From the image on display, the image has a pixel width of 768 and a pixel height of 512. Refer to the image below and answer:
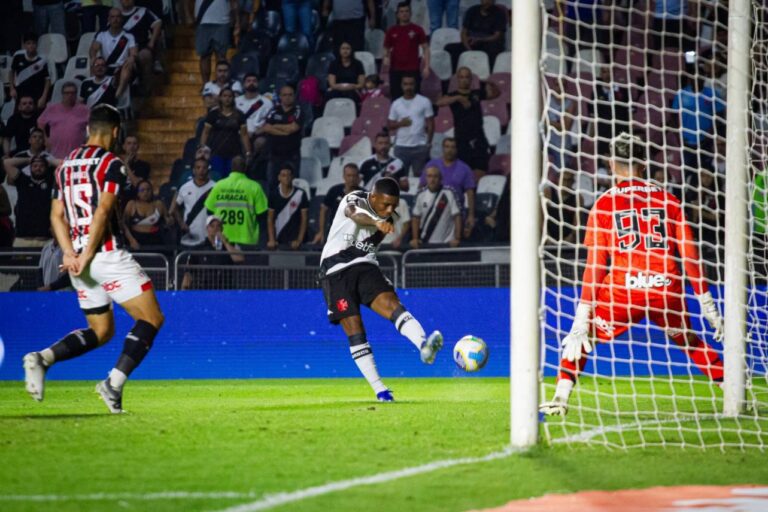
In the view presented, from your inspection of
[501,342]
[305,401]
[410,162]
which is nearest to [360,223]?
[305,401]

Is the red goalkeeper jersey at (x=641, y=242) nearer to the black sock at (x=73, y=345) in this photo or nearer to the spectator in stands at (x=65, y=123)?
the black sock at (x=73, y=345)

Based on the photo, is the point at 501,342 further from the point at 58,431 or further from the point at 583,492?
the point at 583,492

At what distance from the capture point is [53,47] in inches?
751

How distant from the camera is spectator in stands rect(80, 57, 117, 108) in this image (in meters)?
18.2

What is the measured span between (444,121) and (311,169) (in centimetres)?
206

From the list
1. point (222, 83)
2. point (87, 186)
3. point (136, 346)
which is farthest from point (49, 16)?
point (136, 346)

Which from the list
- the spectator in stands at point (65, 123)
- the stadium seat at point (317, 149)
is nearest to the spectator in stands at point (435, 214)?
the stadium seat at point (317, 149)

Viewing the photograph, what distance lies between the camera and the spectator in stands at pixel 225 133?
17297 mm

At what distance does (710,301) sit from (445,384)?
17.0 feet

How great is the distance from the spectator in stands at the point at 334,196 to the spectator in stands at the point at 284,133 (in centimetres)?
110

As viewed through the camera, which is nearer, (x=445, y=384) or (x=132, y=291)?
(x=132, y=291)

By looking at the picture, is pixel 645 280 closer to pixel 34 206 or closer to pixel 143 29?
pixel 34 206

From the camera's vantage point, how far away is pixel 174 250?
14.7 meters

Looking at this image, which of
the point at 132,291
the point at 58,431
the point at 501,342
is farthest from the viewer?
the point at 501,342
